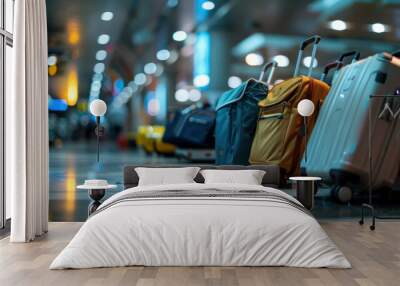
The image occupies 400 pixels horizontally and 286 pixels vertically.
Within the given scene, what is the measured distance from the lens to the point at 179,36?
15.9 meters

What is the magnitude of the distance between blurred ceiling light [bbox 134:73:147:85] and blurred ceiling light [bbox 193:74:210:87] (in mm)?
9638

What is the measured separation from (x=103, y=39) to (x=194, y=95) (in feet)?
13.0

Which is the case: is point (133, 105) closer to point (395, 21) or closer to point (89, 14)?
point (89, 14)

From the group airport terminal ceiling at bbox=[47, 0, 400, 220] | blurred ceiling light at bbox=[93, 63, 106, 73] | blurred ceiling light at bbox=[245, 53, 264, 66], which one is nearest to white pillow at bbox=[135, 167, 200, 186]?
airport terminal ceiling at bbox=[47, 0, 400, 220]

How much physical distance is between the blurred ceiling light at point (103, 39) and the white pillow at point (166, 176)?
40.5 ft

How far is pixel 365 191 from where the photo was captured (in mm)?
7422

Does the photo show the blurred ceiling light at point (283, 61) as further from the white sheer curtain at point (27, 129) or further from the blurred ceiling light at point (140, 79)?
the blurred ceiling light at point (140, 79)

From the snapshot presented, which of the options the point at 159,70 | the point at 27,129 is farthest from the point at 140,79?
the point at 27,129

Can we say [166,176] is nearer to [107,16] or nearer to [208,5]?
[208,5]

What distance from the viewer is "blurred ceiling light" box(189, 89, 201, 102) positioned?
1586cm

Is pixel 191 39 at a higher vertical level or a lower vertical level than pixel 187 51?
higher

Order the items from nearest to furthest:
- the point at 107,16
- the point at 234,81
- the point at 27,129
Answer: the point at 27,129
the point at 107,16
the point at 234,81

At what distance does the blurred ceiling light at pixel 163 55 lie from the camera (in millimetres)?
18841

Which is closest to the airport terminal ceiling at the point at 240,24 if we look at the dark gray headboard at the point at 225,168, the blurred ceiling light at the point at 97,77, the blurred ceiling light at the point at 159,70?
the blurred ceiling light at the point at 159,70
